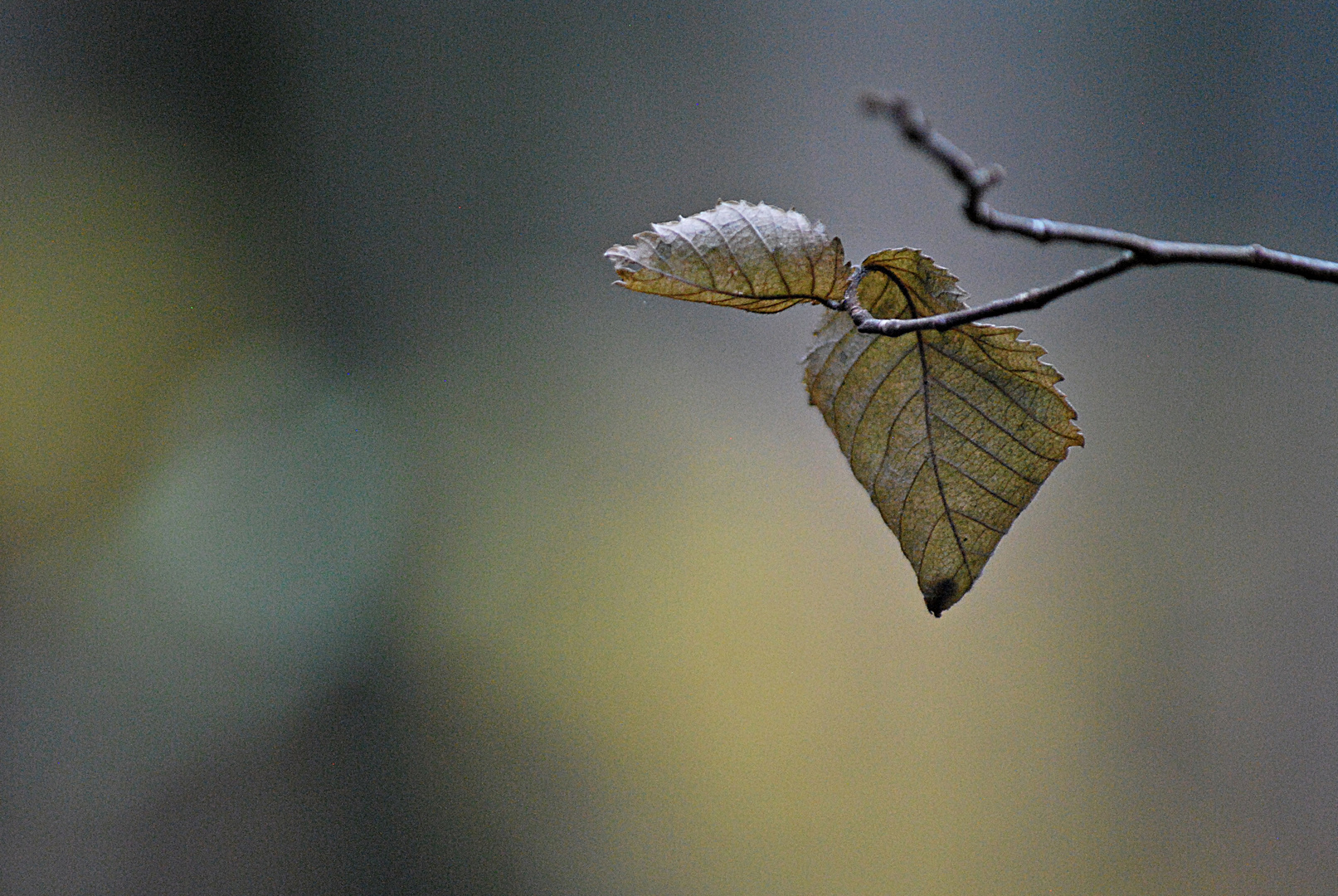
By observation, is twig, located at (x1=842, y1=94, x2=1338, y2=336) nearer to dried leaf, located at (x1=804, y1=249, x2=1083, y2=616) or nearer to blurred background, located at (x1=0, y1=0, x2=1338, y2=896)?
dried leaf, located at (x1=804, y1=249, x2=1083, y2=616)

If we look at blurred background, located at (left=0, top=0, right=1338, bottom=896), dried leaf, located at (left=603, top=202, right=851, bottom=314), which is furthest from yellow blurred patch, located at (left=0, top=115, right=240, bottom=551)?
dried leaf, located at (left=603, top=202, right=851, bottom=314)

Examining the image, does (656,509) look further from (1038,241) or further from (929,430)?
(1038,241)

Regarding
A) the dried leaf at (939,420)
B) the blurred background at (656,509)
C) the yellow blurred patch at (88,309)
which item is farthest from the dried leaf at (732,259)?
the yellow blurred patch at (88,309)

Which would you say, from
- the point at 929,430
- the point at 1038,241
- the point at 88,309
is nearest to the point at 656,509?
the point at 88,309

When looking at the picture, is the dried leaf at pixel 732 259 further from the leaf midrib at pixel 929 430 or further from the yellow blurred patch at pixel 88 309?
the yellow blurred patch at pixel 88 309

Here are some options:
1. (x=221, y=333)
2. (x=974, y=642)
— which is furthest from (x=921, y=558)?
(x=221, y=333)

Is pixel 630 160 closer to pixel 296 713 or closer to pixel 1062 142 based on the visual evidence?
pixel 1062 142

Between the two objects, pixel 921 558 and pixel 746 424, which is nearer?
pixel 921 558
